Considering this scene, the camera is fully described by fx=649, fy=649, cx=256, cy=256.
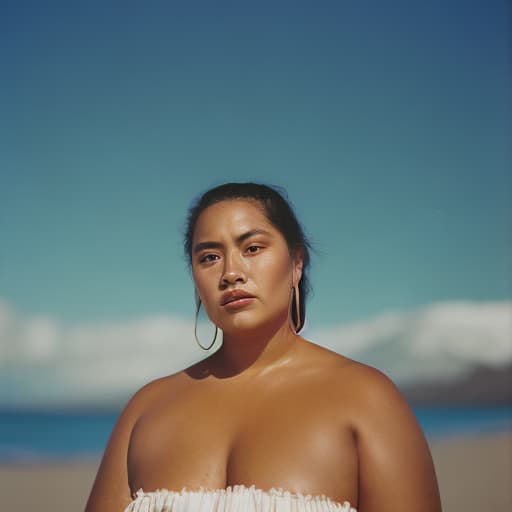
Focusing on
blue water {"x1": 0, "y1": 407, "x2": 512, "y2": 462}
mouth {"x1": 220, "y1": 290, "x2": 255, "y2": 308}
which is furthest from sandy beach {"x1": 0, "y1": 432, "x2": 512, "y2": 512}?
mouth {"x1": 220, "y1": 290, "x2": 255, "y2": 308}

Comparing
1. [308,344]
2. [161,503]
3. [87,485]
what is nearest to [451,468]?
[87,485]

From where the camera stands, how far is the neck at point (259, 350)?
1.48 m

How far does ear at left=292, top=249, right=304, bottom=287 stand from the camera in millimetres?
1552

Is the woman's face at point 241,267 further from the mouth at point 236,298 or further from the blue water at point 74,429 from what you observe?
the blue water at point 74,429

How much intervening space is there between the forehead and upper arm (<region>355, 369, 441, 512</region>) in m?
0.45

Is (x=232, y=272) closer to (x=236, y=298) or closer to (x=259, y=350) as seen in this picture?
(x=236, y=298)

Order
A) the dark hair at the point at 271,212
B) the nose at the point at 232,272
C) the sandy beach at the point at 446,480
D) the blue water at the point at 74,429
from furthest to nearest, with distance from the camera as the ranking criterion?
the blue water at the point at 74,429 < the sandy beach at the point at 446,480 < the dark hair at the point at 271,212 < the nose at the point at 232,272

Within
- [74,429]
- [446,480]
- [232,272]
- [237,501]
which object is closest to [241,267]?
[232,272]

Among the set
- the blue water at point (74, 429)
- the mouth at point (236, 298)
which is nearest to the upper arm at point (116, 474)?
the mouth at point (236, 298)

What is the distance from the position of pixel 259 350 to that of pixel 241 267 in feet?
0.69

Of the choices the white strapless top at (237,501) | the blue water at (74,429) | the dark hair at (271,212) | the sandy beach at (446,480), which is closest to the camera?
the white strapless top at (237,501)

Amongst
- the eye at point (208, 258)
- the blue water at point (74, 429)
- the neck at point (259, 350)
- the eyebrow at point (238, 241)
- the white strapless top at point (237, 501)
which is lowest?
the white strapless top at point (237, 501)

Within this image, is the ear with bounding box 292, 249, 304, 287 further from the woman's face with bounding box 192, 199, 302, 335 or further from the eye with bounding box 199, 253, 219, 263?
the eye with bounding box 199, 253, 219, 263

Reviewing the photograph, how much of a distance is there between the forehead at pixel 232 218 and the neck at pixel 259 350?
236 mm
